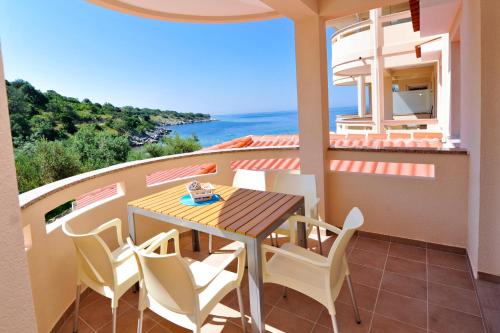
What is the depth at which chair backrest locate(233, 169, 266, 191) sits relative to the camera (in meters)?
3.24

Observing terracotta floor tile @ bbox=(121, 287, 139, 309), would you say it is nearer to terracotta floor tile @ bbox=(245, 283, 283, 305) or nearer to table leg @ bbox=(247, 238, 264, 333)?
terracotta floor tile @ bbox=(245, 283, 283, 305)

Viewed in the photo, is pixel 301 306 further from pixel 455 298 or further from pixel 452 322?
pixel 455 298

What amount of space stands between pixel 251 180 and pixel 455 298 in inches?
82.6

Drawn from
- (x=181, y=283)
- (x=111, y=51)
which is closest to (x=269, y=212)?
(x=181, y=283)

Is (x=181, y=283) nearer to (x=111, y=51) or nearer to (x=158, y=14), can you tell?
(x=158, y=14)

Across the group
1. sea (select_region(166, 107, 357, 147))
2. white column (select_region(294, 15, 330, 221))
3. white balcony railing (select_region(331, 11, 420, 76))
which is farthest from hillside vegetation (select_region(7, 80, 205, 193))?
sea (select_region(166, 107, 357, 147))

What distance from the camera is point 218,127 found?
33.2 m

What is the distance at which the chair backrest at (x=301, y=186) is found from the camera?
2867 mm

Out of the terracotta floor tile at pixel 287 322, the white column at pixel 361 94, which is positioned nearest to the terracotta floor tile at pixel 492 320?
the terracotta floor tile at pixel 287 322

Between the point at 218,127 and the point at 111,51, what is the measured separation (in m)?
12.8

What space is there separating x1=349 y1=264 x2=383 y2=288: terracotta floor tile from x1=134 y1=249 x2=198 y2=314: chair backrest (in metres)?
1.69

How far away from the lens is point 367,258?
3.01 metres

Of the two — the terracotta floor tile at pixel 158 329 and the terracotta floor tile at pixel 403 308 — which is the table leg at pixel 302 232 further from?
the terracotta floor tile at pixel 158 329

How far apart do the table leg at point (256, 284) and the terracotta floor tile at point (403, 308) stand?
1.02 meters
